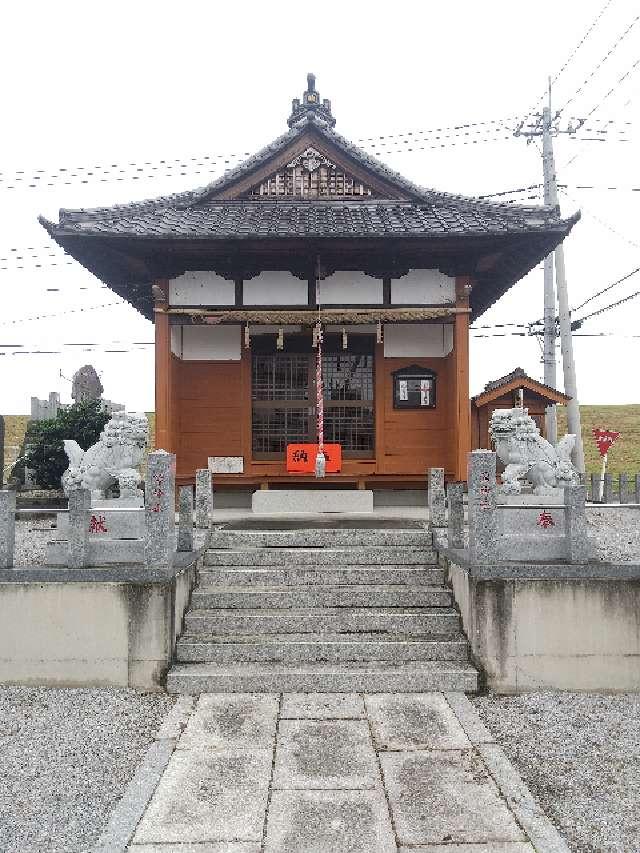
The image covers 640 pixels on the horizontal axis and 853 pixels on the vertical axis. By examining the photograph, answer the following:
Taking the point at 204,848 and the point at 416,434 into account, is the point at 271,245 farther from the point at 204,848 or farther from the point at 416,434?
the point at 204,848

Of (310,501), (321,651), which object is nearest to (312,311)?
(310,501)

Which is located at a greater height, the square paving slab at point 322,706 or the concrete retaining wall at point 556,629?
the concrete retaining wall at point 556,629

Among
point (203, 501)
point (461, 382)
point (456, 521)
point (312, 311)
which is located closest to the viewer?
point (456, 521)

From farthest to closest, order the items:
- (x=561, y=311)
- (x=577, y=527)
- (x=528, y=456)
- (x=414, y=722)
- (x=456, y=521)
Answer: (x=561, y=311), (x=528, y=456), (x=456, y=521), (x=577, y=527), (x=414, y=722)

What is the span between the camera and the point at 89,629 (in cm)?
676

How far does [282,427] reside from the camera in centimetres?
1294

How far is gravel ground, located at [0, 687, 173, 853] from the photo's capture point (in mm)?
4129

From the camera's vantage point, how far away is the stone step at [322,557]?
27.1ft

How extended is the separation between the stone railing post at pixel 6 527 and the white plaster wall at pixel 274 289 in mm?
6852

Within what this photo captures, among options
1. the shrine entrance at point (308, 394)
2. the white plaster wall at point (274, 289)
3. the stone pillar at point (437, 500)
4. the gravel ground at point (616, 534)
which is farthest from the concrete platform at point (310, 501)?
the gravel ground at point (616, 534)

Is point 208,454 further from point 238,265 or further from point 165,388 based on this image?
point 238,265

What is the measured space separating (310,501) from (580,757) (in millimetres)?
7802

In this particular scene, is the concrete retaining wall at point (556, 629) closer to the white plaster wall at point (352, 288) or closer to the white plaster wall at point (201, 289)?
the white plaster wall at point (352, 288)

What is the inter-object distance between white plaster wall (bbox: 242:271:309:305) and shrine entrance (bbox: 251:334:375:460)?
2.86 feet
